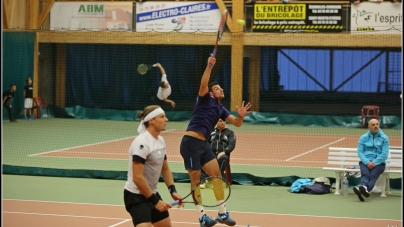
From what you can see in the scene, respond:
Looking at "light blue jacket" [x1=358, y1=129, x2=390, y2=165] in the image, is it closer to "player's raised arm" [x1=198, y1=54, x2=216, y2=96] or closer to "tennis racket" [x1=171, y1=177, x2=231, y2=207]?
"player's raised arm" [x1=198, y1=54, x2=216, y2=96]

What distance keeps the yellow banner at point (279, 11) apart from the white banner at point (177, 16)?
1.66 m

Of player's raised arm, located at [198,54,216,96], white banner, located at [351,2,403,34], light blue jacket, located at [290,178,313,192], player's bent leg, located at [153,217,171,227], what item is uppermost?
white banner, located at [351,2,403,34]

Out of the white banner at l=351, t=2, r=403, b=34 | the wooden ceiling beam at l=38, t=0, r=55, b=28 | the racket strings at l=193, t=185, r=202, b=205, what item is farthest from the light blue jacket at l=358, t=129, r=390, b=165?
the wooden ceiling beam at l=38, t=0, r=55, b=28

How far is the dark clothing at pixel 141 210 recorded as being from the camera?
690 cm

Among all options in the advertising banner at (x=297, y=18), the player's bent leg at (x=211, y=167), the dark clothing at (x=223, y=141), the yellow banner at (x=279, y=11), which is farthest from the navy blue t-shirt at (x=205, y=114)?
the yellow banner at (x=279, y=11)

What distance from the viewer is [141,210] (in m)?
6.92

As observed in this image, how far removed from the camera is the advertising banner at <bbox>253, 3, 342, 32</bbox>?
91.2 ft

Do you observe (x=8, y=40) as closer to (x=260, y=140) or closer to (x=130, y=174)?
(x=260, y=140)

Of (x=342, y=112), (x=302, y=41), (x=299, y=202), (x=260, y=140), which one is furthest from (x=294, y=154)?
(x=342, y=112)

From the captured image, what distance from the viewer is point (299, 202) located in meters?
12.0

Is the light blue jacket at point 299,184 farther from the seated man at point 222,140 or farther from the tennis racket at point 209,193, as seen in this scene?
the tennis racket at point 209,193

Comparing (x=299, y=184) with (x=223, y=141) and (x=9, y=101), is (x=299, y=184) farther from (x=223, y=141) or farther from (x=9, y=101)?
(x=9, y=101)

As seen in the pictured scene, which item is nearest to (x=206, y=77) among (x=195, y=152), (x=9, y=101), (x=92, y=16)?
(x=195, y=152)

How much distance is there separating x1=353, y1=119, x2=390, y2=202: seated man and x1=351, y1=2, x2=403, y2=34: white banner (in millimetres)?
15423
